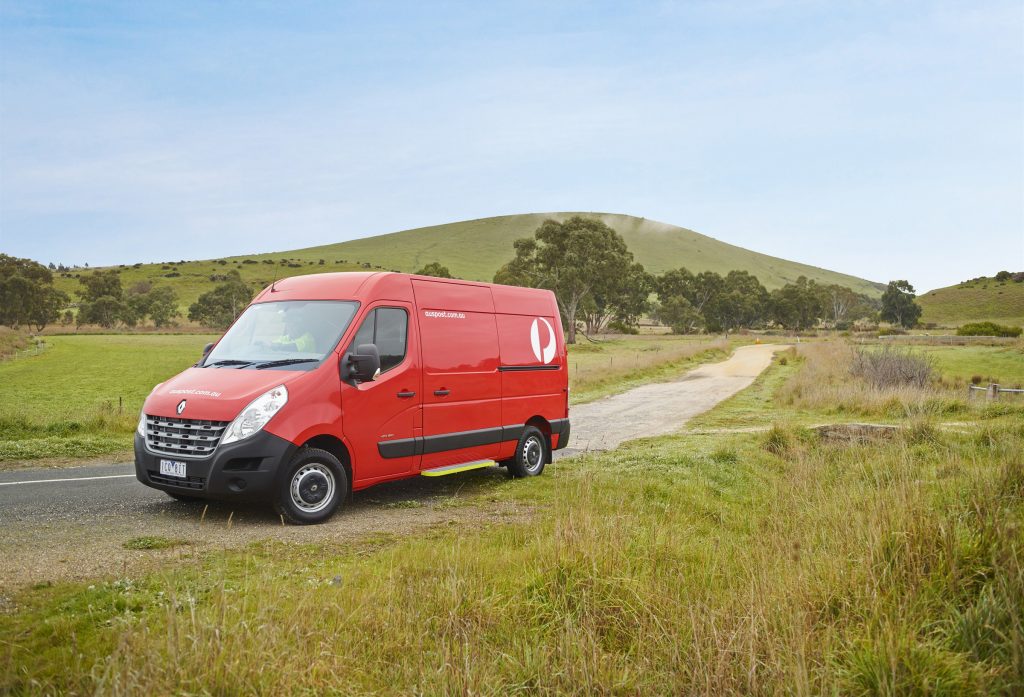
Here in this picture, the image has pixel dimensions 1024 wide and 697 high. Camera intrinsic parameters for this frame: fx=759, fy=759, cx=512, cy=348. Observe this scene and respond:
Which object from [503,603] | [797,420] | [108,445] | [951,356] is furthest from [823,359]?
[503,603]

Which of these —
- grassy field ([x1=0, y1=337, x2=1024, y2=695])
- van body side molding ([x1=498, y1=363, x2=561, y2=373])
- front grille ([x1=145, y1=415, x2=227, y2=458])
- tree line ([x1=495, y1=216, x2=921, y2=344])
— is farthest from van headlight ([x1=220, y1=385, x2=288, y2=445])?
tree line ([x1=495, y1=216, x2=921, y2=344])

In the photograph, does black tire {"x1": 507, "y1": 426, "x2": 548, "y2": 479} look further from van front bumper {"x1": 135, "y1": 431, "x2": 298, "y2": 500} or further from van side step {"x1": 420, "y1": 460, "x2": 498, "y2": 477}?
van front bumper {"x1": 135, "y1": 431, "x2": 298, "y2": 500}

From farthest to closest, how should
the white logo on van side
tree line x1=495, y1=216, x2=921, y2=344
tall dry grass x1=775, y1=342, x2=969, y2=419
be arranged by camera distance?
1. tree line x1=495, y1=216, x2=921, y2=344
2. tall dry grass x1=775, y1=342, x2=969, y2=419
3. the white logo on van side

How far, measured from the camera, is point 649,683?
4.08m

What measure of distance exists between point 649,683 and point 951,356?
53115 millimetres

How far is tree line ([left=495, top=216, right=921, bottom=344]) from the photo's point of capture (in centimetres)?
7925

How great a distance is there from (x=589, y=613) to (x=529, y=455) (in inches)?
243

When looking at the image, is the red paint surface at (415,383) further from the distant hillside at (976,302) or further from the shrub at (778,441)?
the distant hillside at (976,302)

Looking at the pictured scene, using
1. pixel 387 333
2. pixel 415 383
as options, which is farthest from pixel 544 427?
pixel 387 333

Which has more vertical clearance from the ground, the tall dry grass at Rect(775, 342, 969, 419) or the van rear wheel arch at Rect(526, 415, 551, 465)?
the van rear wheel arch at Rect(526, 415, 551, 465)

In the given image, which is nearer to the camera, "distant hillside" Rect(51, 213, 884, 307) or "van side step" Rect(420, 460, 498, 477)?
"van side step" Rect(420, 460, 498, 477)

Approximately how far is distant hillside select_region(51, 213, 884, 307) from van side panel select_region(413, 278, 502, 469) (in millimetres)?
121728

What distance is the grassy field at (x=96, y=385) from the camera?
13.3 metres

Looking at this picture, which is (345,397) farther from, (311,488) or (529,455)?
(529,455)
